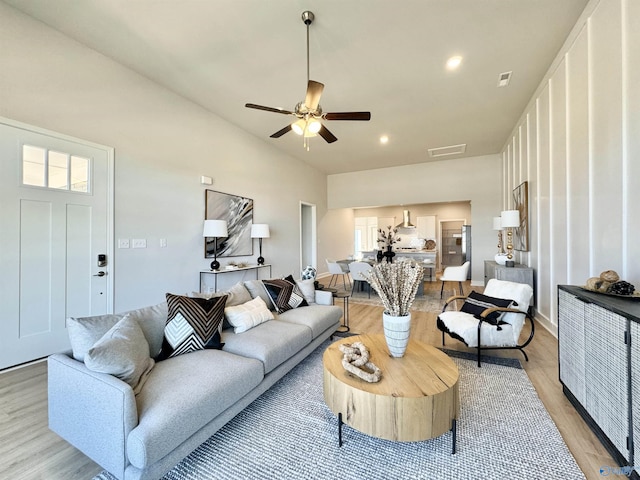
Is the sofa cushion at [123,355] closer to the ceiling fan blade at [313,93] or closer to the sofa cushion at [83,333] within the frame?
the sofa cushion at [83,333]

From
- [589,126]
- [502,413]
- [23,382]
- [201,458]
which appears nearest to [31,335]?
[23,382]

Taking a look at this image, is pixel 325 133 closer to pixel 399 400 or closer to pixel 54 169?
pixel 399 400

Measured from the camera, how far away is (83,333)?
5.28ft

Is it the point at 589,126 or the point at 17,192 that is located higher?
the point at 589,126

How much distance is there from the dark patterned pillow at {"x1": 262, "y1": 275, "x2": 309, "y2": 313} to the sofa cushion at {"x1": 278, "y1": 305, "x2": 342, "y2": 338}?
0.32 feet

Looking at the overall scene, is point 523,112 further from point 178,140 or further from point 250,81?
point 178,140

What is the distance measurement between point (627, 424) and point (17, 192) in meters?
4.83

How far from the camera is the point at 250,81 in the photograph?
3666mm

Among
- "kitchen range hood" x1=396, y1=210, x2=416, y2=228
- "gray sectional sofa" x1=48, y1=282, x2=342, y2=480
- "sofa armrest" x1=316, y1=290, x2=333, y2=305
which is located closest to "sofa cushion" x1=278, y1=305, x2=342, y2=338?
"sofa armrest" x1=316, y1=290, x2=333, y2=305

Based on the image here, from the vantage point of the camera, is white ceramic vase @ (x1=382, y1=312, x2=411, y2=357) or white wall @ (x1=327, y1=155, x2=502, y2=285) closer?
white ceramic vase @ (x1=382, y1=312, x2=411, y2=357)

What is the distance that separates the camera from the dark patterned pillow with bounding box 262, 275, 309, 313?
3.15m

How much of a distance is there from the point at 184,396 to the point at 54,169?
2.90 metres

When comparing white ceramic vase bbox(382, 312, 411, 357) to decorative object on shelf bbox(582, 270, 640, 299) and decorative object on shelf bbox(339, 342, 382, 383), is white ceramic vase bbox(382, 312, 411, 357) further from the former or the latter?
decorative object on shelf bbox(582, 270, 640, 299)

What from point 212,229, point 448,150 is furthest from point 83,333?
point 448,150
